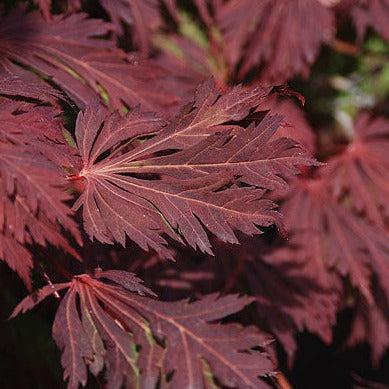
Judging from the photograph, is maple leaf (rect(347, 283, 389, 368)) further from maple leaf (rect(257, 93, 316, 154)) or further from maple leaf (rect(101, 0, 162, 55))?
maple leaf (rect(101, 0, 162, 55))

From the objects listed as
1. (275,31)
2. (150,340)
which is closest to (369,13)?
(275,31)

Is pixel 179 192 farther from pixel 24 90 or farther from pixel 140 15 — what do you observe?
pixel 140 15

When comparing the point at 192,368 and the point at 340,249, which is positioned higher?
the point at 192,368

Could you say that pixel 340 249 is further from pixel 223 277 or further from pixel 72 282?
pixel 72 282

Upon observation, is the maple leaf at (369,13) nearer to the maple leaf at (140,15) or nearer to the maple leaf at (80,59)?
the maple leaf at (140,15)

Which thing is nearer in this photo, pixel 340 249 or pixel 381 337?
pixel 340 249

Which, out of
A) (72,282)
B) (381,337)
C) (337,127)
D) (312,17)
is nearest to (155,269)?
(72,282)

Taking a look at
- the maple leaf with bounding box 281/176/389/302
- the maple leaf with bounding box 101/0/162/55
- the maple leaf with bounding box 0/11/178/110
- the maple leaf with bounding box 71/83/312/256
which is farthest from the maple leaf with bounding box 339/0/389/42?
the maple leaf with bounding box 71/83/312/256

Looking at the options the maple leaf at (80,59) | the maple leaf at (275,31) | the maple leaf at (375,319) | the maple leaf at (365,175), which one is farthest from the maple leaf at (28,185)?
the maple leaf at (375,319)
